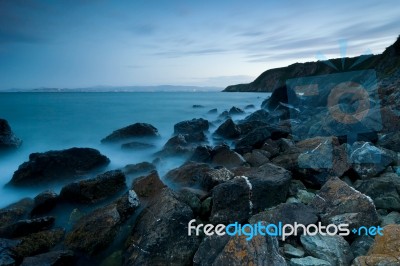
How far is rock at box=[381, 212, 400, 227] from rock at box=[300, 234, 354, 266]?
3.27 ft

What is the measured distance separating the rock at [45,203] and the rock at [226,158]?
4197 millimetres

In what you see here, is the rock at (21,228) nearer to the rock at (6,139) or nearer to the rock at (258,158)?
the rock at (258,158)

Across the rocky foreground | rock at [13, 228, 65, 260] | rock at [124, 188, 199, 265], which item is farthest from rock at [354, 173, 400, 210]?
rock at [13, 228, 65, 260]

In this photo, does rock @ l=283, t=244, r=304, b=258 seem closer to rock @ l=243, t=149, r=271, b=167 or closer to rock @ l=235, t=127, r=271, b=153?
rock @ l=243, t=149, r=271, b=167

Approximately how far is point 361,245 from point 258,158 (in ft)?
13.7

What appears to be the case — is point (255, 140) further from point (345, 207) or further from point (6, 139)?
point (6, 139)

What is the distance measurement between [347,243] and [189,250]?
2.06m

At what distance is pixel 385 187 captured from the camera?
4.86m

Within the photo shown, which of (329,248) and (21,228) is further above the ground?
(329,248)

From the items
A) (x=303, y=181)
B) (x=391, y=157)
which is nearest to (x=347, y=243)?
(x=303, y=181)

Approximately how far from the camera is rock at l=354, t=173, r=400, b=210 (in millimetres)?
4586

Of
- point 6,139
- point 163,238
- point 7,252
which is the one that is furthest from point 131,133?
point 163,238

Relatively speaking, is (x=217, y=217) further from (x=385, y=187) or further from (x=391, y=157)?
(x=391, y=157)

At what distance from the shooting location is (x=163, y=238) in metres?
4.03
